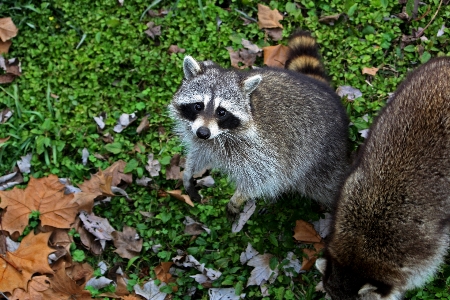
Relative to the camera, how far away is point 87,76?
20.9 ft

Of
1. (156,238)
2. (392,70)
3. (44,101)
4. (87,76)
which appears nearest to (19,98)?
(44,101)

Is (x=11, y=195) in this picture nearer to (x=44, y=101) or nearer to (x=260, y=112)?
(x=44, y=101)

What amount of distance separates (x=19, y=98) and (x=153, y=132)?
1.45 metres

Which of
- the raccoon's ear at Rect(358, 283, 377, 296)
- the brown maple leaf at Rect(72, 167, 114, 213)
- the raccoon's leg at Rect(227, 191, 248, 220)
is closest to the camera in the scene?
the raccoon's ear at Rect(358, 283, 377, 296)

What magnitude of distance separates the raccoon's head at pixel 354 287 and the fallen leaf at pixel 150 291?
1.54 metres

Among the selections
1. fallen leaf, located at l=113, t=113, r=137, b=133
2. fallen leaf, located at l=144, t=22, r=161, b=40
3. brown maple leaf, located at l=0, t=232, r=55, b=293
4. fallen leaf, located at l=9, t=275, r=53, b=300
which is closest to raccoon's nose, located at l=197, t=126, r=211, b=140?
fallen leaf, located at l=113, t=113, r=137, b=133

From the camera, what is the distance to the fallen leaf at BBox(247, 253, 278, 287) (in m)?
5.04

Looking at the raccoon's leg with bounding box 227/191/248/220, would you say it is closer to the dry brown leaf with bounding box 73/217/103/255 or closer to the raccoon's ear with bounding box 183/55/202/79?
the raccoon's ear with bounding box 183/55/202/79

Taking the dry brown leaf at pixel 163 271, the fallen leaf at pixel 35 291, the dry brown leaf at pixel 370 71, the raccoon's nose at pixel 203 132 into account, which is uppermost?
the raccoon's nose at pixel 203 132

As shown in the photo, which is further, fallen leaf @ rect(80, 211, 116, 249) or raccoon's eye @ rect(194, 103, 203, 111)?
fallen leaf @ rect(80, 211, 116, 249)

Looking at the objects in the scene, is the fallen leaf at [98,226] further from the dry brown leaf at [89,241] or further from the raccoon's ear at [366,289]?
the raccoon's ear at [366,289]

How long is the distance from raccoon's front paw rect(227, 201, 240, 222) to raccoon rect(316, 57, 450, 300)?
110 centimetres

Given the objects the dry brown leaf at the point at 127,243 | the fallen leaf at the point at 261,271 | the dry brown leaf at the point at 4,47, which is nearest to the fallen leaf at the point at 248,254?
the fallen leaf at the point at 261,271

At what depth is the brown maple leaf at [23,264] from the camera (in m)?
5.08
